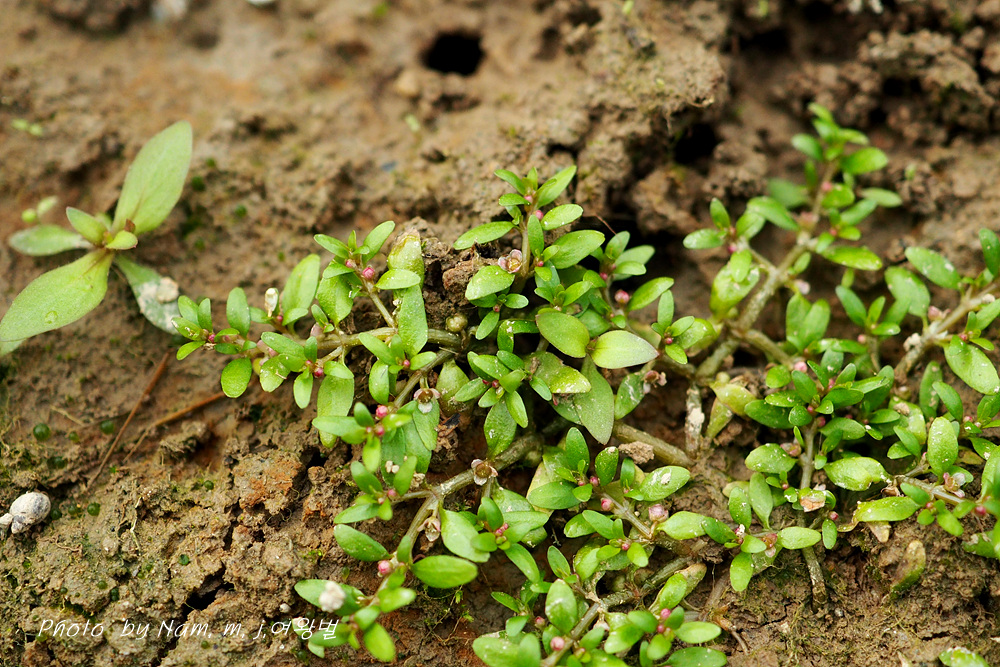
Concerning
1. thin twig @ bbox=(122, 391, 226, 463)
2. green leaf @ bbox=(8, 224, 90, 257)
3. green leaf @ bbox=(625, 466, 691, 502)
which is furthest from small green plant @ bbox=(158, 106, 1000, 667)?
green leaf @ bbox=(8, 224, 90, 257)

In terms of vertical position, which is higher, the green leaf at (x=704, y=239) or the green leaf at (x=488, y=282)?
the green leaf at (x=488, y=282)

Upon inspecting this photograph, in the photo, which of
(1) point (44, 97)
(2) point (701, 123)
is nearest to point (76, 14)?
(1) point (44, 97)

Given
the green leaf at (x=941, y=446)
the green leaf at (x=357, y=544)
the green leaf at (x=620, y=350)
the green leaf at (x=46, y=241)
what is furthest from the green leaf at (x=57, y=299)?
the green leaf at (x=941, y=446)

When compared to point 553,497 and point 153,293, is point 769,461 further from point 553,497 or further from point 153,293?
point 153,293

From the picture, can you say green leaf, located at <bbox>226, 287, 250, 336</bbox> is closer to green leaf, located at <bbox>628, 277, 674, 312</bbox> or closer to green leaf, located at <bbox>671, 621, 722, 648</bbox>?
green leaf, located at <bbox>628, 277, 674, 312</bbox>

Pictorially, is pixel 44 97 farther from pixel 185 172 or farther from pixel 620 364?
pixel 620 364

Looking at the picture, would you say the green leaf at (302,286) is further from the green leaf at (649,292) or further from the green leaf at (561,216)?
the green leaf at (649,292)
